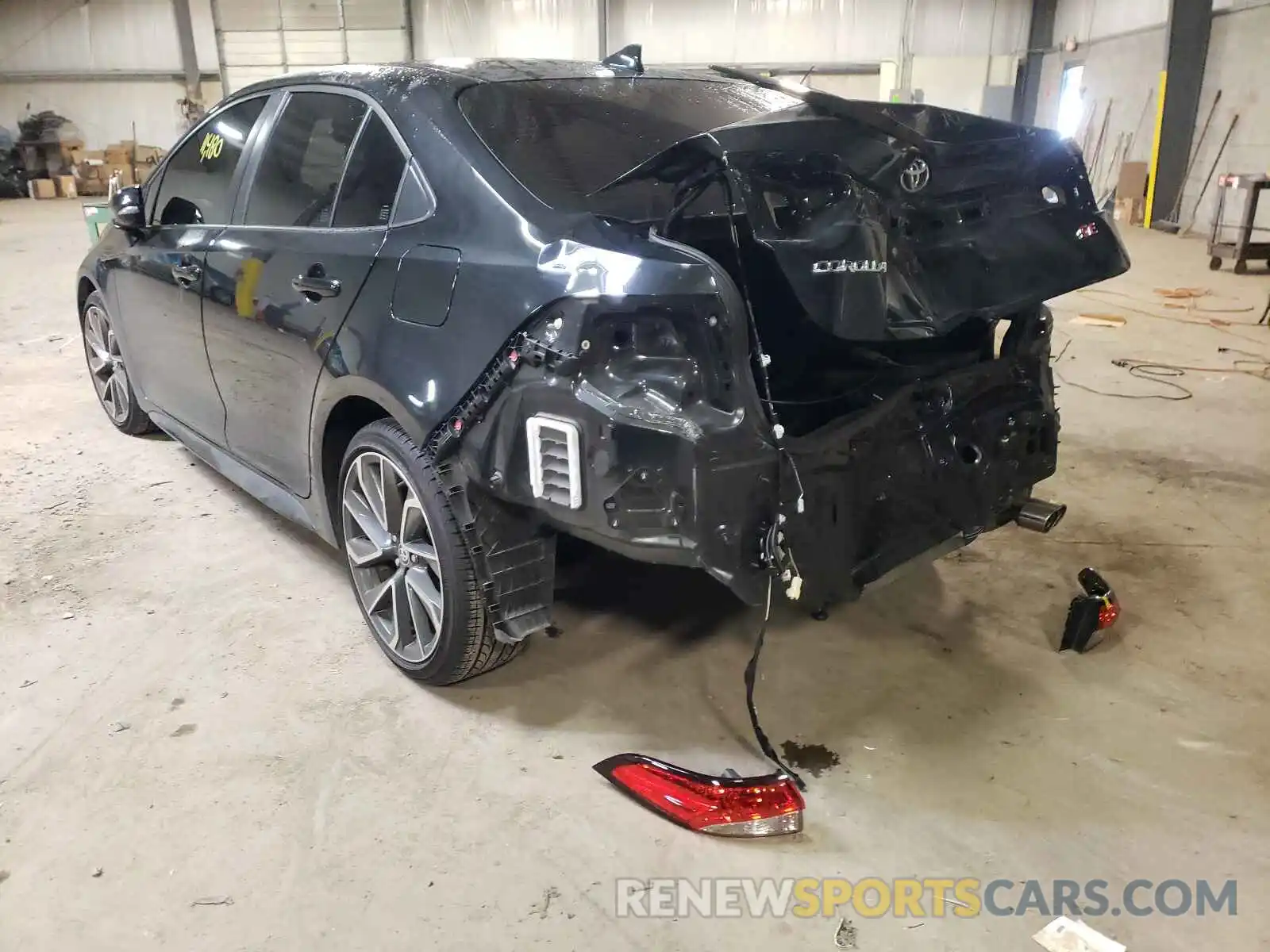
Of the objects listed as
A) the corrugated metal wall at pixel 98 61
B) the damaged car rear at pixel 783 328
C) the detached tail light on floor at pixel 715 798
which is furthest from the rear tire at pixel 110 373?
the corrugated metal wall at pixel 98 61

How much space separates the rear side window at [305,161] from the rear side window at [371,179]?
0.06m

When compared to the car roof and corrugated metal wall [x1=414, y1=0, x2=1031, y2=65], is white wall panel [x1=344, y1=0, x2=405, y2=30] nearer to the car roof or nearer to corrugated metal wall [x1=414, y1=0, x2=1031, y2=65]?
corrugated metal wall [x1=414, y1=0, x2=1031, y2=65]

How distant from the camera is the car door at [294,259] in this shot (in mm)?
2361

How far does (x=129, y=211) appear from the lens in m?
3.40

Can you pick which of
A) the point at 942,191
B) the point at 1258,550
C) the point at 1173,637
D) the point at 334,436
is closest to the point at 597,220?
the point at 942,191

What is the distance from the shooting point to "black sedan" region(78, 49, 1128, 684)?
1.82 metres

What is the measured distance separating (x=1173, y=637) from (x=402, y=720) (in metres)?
2.10

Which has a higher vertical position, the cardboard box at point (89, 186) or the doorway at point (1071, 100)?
the doorway at point (1071, 100)

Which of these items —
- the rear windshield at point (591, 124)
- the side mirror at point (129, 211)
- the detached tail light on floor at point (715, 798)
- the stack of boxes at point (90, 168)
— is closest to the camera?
the detached tail light on floor at point (715, 798)

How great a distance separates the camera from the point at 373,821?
1.97 meters

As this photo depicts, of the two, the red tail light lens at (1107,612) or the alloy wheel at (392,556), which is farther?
the red tail light lens at (1107,612)

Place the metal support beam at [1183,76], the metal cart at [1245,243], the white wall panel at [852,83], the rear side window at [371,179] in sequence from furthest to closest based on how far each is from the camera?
the white wall panel at [852,83]
the metal support beam at [1183,76]
the metal cart at [1245,243]
the rear side window at [371,179]

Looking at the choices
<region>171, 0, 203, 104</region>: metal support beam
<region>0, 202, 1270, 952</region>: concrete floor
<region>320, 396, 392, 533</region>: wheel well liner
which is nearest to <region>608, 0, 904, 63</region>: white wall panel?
<region>171, 0, 203, 104</region>: metal support beam

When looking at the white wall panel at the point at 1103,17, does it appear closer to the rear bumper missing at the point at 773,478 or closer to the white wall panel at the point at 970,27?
the white wall panel at the point at 970,27
